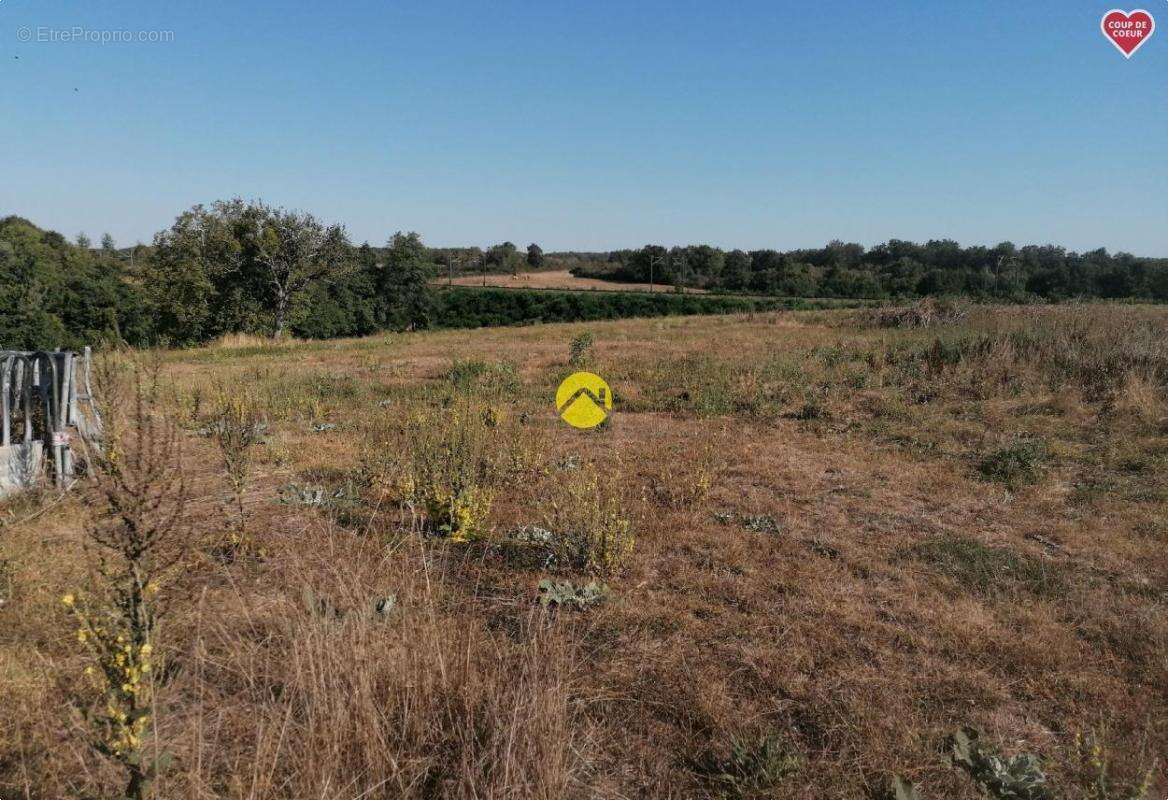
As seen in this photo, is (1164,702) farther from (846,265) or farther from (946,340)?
(846,265)

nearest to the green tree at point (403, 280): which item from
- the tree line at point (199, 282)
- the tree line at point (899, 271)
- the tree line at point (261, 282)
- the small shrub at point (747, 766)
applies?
the tree line at point (261, 282)

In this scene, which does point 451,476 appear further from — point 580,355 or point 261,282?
point 261,282

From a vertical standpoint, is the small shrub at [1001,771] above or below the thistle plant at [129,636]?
below

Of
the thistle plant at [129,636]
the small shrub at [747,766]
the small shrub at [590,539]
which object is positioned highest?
the thistle plant at [129,636]

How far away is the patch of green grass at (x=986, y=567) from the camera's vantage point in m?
3.84

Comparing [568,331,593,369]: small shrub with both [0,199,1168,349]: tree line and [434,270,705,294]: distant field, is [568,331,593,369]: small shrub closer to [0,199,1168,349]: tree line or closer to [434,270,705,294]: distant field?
[0,199,1168,349]: tree line

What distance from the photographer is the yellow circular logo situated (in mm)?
5684

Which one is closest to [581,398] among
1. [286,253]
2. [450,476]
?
[450,476]

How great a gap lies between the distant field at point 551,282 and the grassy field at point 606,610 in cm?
6639

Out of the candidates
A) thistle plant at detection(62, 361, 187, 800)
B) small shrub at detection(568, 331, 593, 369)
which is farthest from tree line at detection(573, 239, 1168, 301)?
thistle plant at detection(62, 361, 187, 800)

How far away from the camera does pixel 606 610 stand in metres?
3.45

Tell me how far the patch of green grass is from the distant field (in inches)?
2676

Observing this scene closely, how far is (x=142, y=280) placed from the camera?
108 ft

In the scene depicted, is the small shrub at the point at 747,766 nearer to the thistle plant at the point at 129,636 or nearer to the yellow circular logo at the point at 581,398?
the thistle plant at the point at 129,636
